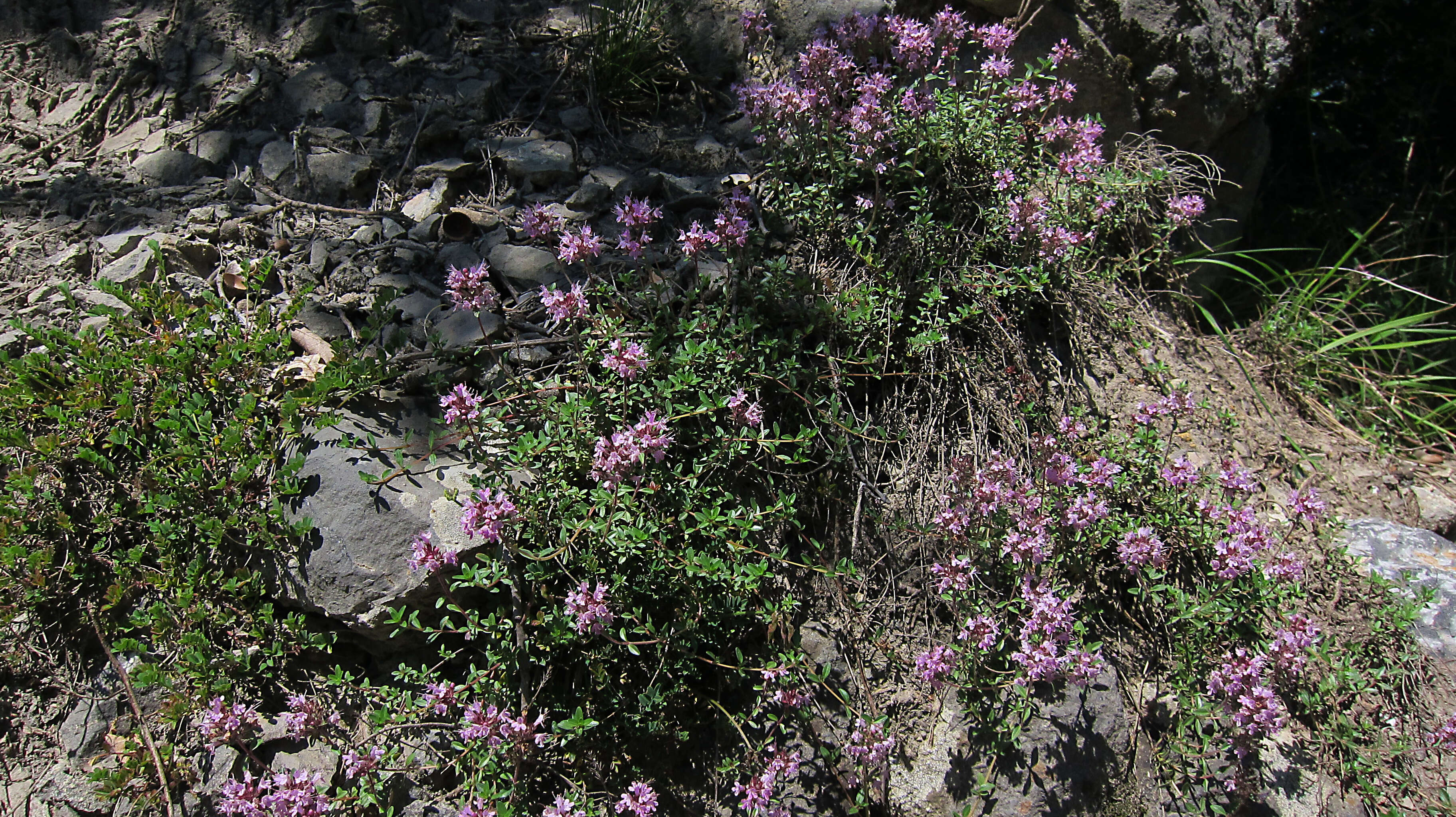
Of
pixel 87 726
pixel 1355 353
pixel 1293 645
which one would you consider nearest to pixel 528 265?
pixel 87 726

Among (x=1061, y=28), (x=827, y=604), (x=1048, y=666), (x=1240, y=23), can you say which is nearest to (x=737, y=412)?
(x=827, y=604)

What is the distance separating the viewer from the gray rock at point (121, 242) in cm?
319

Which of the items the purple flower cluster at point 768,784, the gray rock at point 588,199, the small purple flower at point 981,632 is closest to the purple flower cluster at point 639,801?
the purple flower cluster at point 768,784

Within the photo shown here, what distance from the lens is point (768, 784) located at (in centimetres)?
241

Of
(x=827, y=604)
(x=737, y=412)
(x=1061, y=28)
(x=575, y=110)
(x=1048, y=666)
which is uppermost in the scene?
(x=1061, y=28)

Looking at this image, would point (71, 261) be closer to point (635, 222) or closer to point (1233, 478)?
point (635, 222)

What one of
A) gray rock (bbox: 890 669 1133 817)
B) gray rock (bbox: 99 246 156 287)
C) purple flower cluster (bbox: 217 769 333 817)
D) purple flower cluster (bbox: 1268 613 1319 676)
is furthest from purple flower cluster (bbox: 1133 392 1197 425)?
gray rock (bbox: 99 246 156 287)

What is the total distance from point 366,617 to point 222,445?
0.68 m

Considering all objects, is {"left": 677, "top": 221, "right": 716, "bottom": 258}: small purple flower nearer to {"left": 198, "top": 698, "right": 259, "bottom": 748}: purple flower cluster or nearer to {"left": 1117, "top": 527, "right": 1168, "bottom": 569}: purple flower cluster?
{"left": 1117, "top": 527, "right": 1168, "bottom": 569}: purple flower cluster

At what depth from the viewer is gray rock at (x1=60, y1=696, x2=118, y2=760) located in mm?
2479

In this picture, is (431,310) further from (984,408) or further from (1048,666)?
(1048,666)

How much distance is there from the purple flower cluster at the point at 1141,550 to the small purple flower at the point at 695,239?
1.70 m

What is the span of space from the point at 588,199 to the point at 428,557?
166 centimetres

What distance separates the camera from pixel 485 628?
2.43 meters
